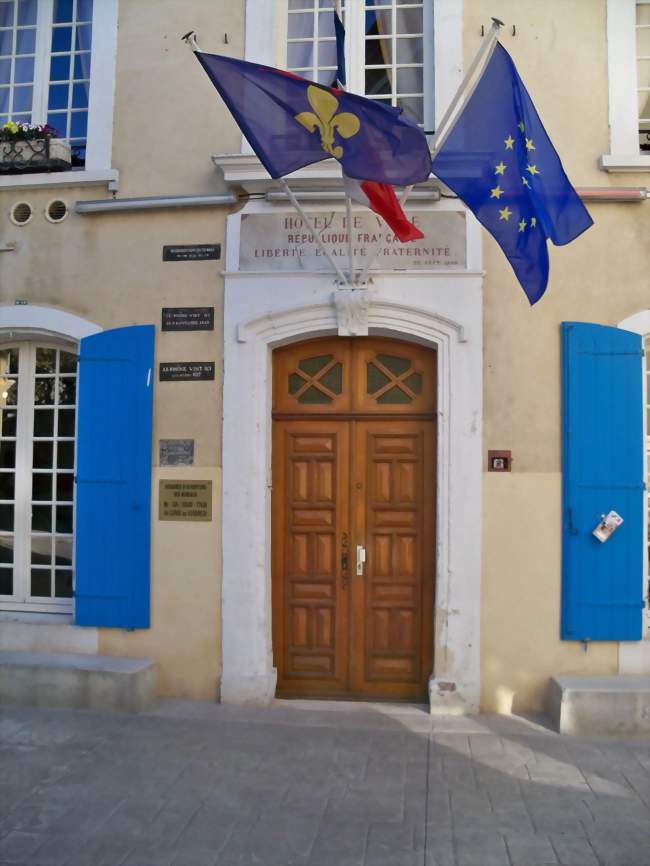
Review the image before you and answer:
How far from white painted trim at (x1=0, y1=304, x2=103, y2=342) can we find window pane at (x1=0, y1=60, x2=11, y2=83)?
6.66ft

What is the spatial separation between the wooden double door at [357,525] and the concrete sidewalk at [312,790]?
371 mm

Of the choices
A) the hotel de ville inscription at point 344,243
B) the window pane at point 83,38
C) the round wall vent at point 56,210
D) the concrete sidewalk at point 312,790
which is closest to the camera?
the concrete sidewalk at point 312,790

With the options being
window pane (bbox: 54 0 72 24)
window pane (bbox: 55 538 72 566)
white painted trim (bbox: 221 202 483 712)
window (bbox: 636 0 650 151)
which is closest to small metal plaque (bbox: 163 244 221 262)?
white painted trim (bbox: 221 202 483 712)

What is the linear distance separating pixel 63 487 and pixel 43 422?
0.58m

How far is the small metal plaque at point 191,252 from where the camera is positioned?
21.8 ft

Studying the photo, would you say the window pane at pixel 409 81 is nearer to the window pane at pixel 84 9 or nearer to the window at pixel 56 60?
the window at pixel 56 60

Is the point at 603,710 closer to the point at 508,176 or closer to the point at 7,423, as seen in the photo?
the point at 508,176

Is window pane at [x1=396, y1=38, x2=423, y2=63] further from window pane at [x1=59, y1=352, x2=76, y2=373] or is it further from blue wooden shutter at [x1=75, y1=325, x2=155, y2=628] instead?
window pane at [x1=59, y1=352, x2=76, y2=373]

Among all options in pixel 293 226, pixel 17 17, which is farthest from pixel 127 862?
pixel 17 17

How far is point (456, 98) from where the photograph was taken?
5.29 metres

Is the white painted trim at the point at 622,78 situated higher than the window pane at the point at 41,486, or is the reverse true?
the white painted trim at the point at 622,78

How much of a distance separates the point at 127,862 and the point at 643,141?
608 cm

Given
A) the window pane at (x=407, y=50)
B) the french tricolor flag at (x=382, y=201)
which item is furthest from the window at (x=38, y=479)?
the window pane at (x=407, y=50)

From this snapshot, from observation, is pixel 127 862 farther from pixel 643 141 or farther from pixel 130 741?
pixel 643 141
